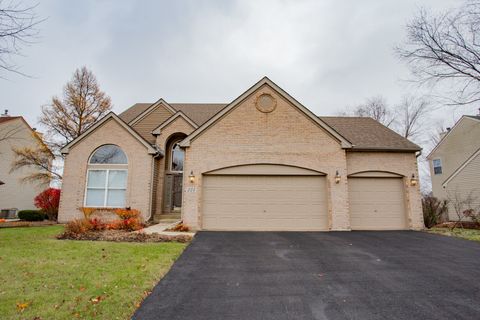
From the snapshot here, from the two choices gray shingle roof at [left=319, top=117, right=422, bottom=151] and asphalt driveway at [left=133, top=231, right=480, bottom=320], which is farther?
gray shingle roof at [left=319, top=117, right=422, bottom=151]

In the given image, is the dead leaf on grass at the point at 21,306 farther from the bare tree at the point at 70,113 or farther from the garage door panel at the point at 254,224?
the bare tree at the point at 70,113

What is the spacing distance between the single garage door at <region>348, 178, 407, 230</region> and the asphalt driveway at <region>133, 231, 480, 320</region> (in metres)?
3.36

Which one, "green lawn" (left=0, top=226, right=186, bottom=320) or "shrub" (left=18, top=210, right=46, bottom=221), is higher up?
"shrub" (left=18, top=210, right=46, bottom=221)

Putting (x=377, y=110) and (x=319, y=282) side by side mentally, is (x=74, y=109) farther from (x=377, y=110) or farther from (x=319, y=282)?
(x=377, y=110)

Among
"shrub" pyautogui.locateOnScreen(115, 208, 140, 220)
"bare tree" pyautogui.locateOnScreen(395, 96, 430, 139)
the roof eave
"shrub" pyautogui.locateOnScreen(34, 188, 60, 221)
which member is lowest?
"shrub" pyautogui.locateOnScreen(115, 208, 140, 220)

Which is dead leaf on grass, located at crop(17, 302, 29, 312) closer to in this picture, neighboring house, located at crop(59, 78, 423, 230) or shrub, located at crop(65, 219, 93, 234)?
shrub, located at crop(65, 219, 93, 234)

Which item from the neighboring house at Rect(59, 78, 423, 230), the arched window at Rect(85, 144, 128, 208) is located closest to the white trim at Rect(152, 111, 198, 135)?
the neighboring house at Rect(59, 78, 423, 230)

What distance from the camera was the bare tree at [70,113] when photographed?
1995 cm

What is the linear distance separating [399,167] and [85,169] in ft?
54.6

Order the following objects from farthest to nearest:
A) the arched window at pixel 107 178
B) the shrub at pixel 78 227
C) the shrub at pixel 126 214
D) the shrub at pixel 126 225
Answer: the arched window at pixel 107 178, the shrub at pixel 126 214, the shrub at pixel 126 225, the shrub at pixel 78 227

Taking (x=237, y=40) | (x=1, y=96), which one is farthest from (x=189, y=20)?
(x=1, y=96)

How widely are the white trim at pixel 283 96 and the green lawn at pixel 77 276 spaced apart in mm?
5683

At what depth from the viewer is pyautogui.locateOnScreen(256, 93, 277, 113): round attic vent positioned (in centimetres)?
1236

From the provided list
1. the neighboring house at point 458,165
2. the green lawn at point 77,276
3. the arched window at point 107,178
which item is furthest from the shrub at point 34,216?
the neighboring house at point 458,165
